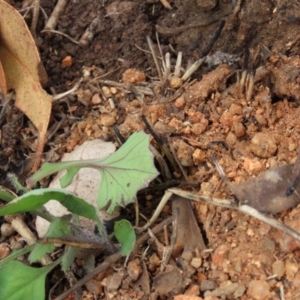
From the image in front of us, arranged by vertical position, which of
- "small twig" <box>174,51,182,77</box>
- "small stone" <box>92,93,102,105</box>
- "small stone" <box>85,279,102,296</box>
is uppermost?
"small twig" <box>174,51,182,77</box>

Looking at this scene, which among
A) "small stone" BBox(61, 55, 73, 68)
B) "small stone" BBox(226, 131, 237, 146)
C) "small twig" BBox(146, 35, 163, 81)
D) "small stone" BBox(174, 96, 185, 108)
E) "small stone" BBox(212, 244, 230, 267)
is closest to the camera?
"small stone" BBox(212, 244, 230, 267)

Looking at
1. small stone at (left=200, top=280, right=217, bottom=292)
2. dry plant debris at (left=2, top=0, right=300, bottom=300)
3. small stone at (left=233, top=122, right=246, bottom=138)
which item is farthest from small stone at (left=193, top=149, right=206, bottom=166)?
small stone at (left=200, top=280, right=217, bottom=292)

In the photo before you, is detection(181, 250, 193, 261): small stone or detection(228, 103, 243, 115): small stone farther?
detection(228, 103, 243, 115): small stone

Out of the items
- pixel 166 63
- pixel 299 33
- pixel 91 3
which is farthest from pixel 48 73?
pixel 299 33

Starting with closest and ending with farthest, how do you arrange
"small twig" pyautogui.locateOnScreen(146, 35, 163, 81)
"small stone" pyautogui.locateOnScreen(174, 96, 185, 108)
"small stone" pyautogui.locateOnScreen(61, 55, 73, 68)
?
"small stone" pyautogui.locateOnScreen(174, 96, 185, 108)
"small twig" pyautogui.locateOnScreen(146, 35, 163, 81)
"small stone" pyautogui.locateOnScreen(61, 55, 73, 68)

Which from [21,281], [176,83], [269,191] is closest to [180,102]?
[176,83]

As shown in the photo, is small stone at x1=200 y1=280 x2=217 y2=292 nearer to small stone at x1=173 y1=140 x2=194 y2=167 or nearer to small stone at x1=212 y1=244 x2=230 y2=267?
small stone at x1=212 y1=244 x2=230 y2=267

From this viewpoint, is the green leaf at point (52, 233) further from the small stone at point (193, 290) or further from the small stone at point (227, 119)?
the small stone at point (227, 119)

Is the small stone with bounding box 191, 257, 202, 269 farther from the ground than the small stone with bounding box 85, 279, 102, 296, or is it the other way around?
the small stone with bounding box 191, 257, 202, 269

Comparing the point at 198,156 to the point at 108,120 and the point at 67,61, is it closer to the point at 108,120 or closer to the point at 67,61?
the point at 108,120
